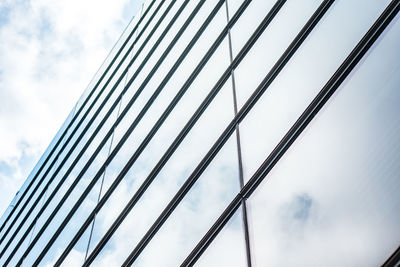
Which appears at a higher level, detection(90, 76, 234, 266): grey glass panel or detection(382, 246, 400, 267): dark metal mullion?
detection(90, 76, 234, 266): grey glass panel

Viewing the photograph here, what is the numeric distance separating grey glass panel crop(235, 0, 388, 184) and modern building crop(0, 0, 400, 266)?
0.07 ft

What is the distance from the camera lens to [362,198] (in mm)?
3645

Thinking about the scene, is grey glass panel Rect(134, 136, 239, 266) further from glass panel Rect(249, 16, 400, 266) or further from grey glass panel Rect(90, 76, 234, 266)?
glass panel Rect(249, 16, 400, 266)

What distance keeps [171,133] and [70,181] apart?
6305mm

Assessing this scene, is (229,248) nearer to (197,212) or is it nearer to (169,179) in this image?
(197,212)

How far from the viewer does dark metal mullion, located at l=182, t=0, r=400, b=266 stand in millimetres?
4578

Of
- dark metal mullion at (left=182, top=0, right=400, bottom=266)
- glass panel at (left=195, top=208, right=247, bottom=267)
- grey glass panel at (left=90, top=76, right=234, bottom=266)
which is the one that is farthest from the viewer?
grey glass panel at (left=90, top=76, right=234, bottom=266)

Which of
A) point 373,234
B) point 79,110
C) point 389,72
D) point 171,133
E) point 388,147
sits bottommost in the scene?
point 373,234

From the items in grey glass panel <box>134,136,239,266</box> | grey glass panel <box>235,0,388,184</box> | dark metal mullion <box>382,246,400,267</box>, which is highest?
grey glass panel <box>235,0,388,184</box>

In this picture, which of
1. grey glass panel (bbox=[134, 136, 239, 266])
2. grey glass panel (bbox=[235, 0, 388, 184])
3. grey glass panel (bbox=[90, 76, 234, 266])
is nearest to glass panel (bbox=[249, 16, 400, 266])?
grey glass panel (bbox=[235, 0, 388, 184])

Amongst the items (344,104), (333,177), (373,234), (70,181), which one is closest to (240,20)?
(344,104)

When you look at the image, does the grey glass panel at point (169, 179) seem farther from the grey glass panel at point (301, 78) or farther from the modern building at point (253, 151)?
the grey glass panel at point (301, 78)

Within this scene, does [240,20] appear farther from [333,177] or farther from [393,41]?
[333,177]

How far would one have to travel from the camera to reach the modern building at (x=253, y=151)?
381cm
